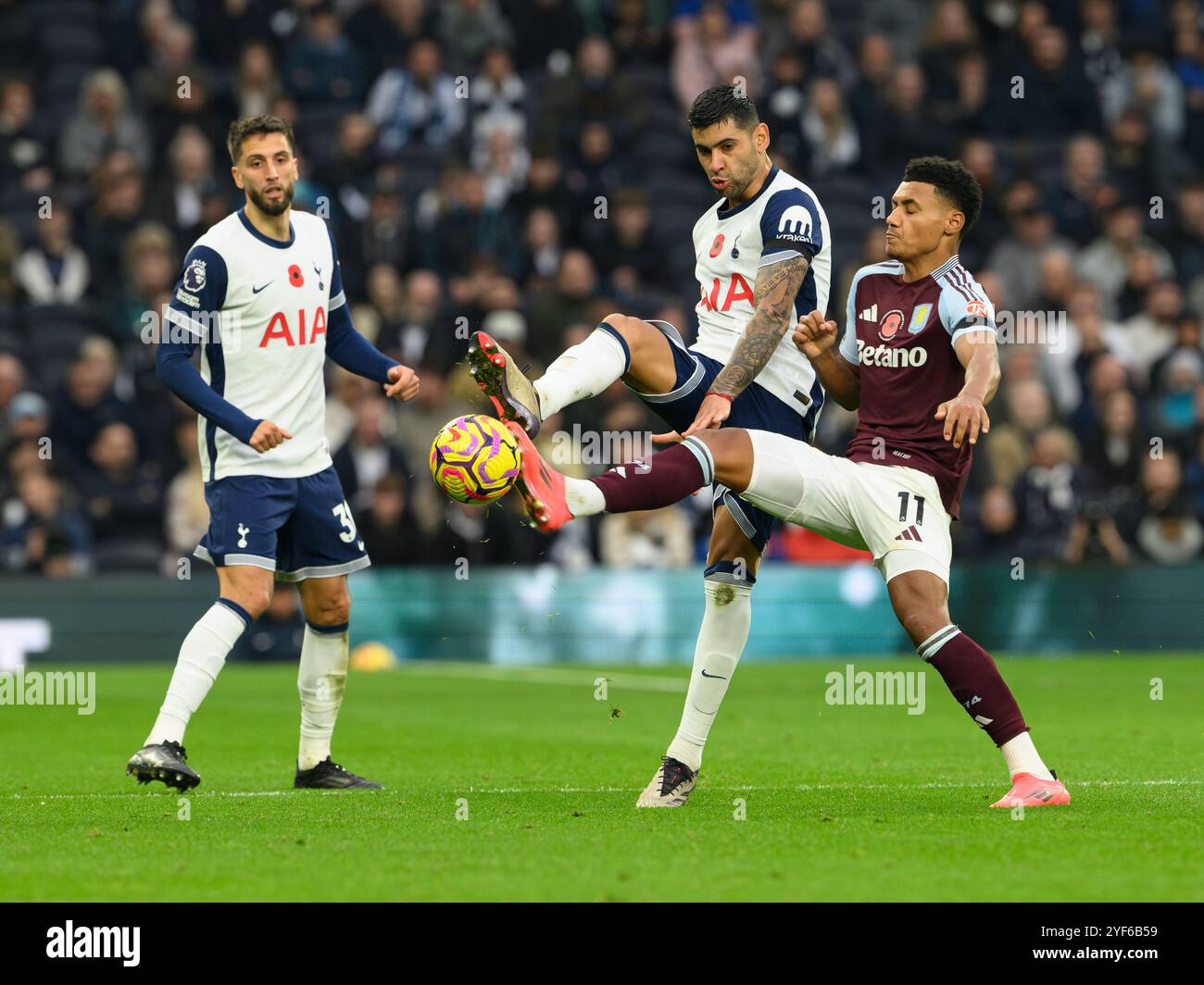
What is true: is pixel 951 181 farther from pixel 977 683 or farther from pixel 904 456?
pixel 977 683

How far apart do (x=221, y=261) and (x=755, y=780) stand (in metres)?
3.27

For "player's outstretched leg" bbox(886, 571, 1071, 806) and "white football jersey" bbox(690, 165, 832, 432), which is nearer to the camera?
"player's outstretched leg" bbox(886, 571, 1071, 806)

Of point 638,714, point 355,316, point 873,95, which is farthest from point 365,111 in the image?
point 638,714

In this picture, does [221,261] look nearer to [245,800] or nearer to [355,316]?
[245,800]

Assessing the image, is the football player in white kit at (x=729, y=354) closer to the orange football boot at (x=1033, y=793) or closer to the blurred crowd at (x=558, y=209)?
the orange football boot at (x=1033, y=793)

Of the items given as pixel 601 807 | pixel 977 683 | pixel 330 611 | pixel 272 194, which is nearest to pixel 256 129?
pixel 272 194

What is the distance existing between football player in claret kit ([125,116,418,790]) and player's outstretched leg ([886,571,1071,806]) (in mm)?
2455

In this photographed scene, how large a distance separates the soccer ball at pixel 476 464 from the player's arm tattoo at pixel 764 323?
1.14 m

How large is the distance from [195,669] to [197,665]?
2 centimetres

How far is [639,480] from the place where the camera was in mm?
6711

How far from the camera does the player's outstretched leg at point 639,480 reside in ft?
21.4

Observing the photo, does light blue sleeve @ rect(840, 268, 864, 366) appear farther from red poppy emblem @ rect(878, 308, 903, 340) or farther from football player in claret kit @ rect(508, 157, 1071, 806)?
red poppy emblem @ rect(878, 308, 903, 340)

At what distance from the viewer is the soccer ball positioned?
6.46 metres

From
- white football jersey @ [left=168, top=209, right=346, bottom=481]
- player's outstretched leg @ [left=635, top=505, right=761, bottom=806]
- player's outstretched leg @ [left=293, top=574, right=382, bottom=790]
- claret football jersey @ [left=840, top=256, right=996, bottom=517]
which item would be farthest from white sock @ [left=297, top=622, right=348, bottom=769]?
claret football jersey @ [left=840, top=256, right=996, bottom=517]
